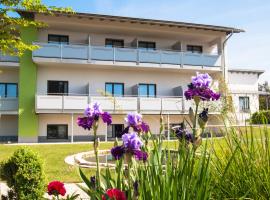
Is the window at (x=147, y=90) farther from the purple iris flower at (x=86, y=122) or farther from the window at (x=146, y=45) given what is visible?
the purple iris flower at (x=86, y=122)

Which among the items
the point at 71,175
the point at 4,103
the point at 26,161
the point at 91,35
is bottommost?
the point at 71,175

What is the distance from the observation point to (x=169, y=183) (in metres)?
2.23

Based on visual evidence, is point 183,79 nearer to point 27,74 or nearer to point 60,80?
point 60,80

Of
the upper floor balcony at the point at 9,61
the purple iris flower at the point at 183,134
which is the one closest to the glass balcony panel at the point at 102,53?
the upper floor balcony at the point at 9,61

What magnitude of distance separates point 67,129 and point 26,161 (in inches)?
759

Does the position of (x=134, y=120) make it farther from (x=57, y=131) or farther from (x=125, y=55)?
(x=57, y=131)

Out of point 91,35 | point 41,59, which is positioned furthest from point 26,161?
point 91,35

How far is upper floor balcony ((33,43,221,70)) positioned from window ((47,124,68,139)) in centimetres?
489

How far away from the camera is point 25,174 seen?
4.73 meters

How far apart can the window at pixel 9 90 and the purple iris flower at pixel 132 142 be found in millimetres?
23359

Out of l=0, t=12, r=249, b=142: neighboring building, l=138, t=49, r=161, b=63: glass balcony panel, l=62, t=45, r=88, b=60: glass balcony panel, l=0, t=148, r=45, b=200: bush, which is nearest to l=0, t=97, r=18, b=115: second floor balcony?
l=0, t=12, r=249, b=142: neighboring building

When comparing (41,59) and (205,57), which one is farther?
(205,57)

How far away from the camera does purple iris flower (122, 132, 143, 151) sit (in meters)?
2.18

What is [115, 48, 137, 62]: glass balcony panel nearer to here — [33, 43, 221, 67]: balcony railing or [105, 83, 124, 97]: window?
[33, 43, 221, 67]: balcony railing
